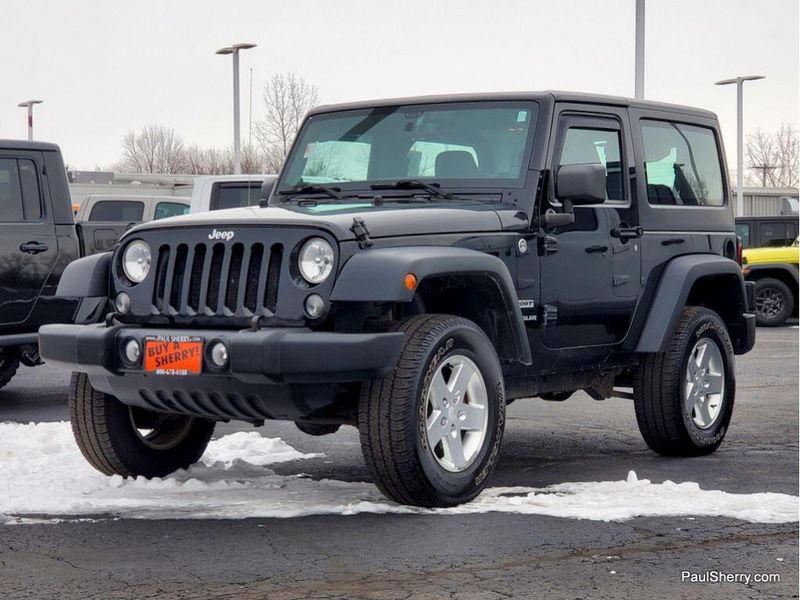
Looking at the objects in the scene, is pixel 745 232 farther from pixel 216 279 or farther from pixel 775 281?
pixel 216 279

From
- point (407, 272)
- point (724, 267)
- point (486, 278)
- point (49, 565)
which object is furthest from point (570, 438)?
point (49, 565)

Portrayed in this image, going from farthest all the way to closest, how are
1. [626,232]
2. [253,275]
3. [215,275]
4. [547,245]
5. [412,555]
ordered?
1. [626,232]
2. [547,245]
3. [215,275]
4. [253,275]
5. [412,555]

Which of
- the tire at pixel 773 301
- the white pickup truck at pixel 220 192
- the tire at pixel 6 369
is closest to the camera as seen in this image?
the tire at pixel 6 369

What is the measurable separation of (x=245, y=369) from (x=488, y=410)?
1.26 metres

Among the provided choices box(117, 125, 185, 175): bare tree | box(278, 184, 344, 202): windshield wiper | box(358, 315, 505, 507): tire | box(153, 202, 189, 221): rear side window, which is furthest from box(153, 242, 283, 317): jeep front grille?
box(117, 125, 185, 175): bare tree

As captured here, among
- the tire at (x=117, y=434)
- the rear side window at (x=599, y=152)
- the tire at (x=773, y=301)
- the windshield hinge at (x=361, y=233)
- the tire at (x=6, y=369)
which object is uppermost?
the rear side window at (x=599, y=152)

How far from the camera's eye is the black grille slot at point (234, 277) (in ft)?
20.5

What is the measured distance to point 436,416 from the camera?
6.30 m

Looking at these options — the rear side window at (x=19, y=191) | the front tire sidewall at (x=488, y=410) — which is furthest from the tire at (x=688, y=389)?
the rear side window at (x=19, y=191)

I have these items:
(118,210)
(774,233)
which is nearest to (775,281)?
(774,233)

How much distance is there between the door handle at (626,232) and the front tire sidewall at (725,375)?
723mm

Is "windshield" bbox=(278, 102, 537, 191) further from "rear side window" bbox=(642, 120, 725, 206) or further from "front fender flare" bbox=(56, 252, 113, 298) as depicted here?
"front fender flare" bbox=(56, 252, 113, 298)

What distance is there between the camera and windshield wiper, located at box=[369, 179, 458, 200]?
285 inches

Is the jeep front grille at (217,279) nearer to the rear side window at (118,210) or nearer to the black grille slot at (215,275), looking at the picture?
the black grille slot at (215,275)
